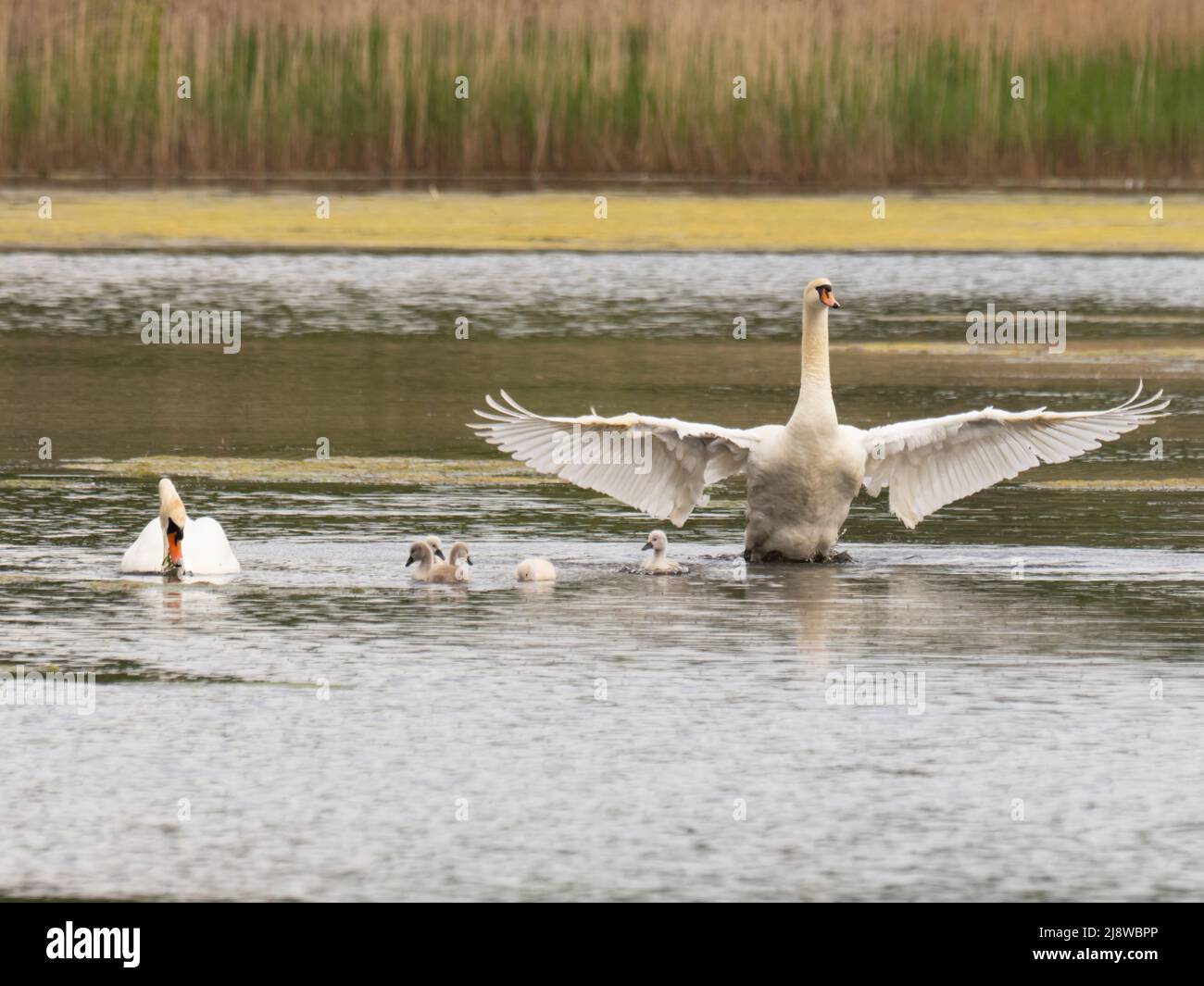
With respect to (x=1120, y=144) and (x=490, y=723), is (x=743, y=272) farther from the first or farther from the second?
(x=490, y=723)

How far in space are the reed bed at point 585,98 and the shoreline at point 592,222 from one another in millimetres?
384

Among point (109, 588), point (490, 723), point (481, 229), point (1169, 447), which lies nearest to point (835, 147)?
point (481, 229)

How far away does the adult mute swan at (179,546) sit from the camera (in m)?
10.9

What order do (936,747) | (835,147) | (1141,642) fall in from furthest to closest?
(835,147), (1141,642), (936,747)

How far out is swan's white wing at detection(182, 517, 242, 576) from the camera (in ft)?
36.0

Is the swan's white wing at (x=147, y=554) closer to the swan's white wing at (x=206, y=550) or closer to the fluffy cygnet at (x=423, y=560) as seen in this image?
the swan's white wing at (x=206, y=550)

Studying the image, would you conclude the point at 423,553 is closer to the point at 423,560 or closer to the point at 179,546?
the point at 423,560

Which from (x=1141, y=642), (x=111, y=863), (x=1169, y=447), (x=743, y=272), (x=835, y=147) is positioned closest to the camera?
(x=111, y=863)

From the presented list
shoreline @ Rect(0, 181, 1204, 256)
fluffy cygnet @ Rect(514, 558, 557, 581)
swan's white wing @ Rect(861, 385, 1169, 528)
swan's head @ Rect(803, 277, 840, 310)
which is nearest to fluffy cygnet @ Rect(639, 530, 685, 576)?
fluffy cygnet @ Rect(514, 558, 557, 581)

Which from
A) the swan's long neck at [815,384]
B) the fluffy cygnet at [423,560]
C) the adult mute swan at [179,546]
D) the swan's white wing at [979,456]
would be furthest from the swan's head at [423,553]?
the swan's white wing at [979,456]

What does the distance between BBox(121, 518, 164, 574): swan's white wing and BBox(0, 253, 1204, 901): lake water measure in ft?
0.45

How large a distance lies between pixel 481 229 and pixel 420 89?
7.01 feet

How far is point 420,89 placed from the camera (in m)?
28.2

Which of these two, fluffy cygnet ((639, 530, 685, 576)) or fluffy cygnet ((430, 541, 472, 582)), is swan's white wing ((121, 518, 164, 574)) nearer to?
fluffy cygnet ((430, 541, 472, 582))
